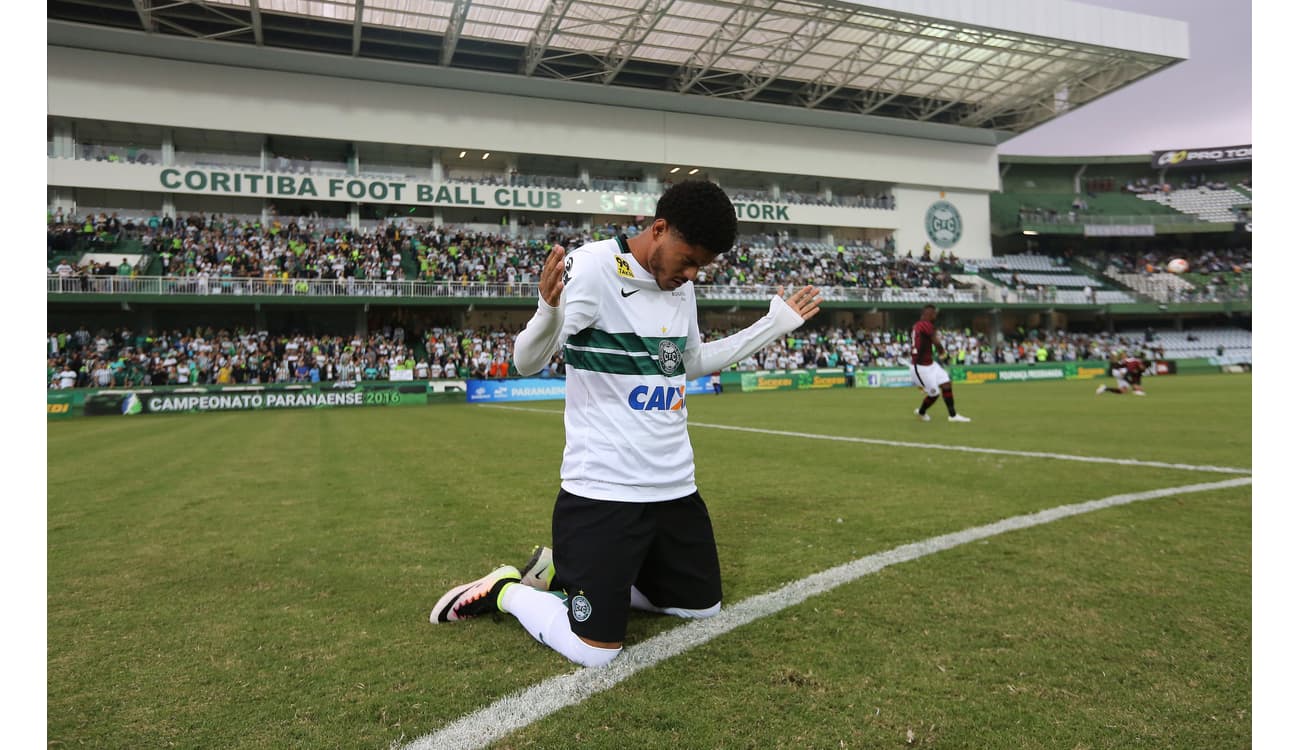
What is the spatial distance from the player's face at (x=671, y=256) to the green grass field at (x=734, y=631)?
65.6 inches

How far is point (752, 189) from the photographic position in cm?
4653

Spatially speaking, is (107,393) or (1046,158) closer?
(107,393)

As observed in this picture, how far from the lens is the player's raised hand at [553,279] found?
2723 millimetres

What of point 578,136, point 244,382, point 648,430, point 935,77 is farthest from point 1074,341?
point 648,430

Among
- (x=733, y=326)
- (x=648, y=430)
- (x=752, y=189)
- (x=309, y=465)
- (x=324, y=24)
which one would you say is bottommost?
(x=309, y=465)

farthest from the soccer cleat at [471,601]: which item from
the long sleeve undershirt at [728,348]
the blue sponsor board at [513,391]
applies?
the blue sponsor board at [513,391]

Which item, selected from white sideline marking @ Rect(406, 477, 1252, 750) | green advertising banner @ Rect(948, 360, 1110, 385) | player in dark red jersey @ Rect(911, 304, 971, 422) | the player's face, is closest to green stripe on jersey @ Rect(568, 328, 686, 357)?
the player's face

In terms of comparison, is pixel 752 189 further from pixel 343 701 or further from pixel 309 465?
pixel 343 701

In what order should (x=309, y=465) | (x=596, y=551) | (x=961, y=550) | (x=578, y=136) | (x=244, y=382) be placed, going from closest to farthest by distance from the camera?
(x=596, y=551) < (x=961, y=550) < (x=309, y=465) < (x=244, y=382) < (x=578, y=136)

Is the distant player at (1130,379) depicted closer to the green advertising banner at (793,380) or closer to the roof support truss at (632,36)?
the green advertising banner at (793,380)

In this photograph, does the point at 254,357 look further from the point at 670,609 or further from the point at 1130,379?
the point at 1130,379

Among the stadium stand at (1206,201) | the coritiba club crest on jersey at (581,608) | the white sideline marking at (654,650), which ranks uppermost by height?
the stadium stand at (1206,201)

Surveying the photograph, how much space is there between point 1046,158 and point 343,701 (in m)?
71.2

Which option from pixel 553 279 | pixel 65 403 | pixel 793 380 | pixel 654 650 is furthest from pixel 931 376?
pixel 65 403
